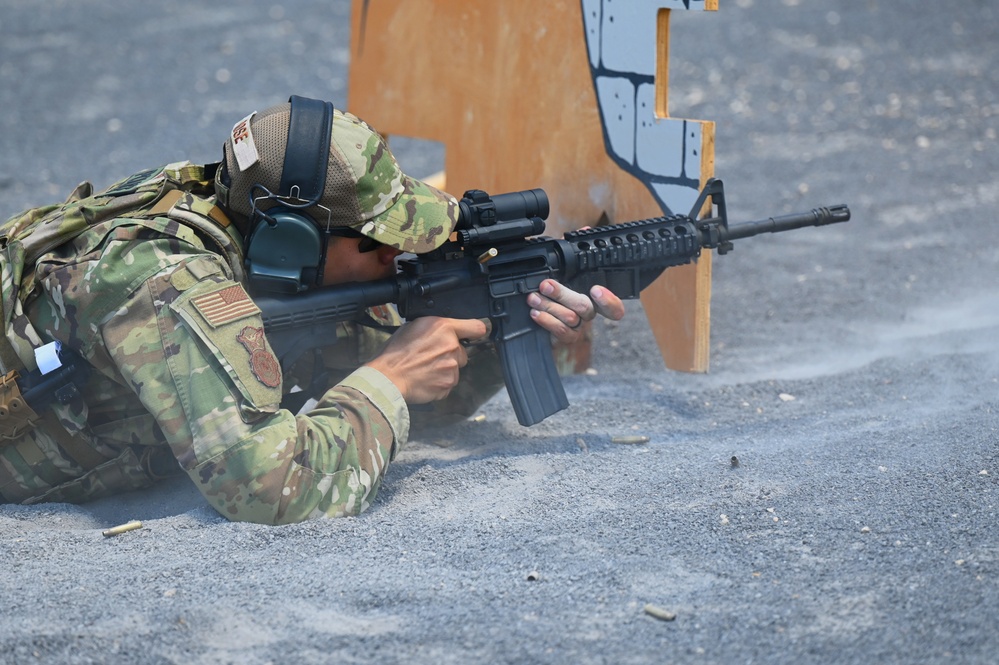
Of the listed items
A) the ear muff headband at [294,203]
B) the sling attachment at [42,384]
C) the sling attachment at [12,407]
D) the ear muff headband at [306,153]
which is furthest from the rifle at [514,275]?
the sling attachment at [12,407]

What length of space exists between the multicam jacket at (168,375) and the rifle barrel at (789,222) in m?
1.44

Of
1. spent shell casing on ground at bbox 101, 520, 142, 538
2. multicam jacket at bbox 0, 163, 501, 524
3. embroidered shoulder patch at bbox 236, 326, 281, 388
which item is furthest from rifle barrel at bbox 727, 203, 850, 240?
spent shell casing on ground at bbox 101, 520, 142, 538

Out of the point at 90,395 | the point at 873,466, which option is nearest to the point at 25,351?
the point at 90,395

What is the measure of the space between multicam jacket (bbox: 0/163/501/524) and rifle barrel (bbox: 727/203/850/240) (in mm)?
1444

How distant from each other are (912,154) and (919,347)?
3106 mm

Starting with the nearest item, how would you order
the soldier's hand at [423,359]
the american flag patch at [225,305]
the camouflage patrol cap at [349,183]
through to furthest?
the american flag patch at [225,305]
the camouflage patrol cap at [349,183]
the soldier's hand at [423,359]

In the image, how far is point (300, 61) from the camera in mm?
9633

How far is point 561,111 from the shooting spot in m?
4.60

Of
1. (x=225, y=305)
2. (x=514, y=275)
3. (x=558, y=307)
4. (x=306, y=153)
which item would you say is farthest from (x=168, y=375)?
(x=558, y=307)

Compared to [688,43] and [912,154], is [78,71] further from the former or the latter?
[912,154]

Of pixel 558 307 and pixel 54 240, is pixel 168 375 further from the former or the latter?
pixel 558 307

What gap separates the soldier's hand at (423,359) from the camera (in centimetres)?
328

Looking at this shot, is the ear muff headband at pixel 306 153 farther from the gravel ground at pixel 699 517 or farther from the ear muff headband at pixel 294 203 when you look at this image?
the gravel ground at pixel 699 517

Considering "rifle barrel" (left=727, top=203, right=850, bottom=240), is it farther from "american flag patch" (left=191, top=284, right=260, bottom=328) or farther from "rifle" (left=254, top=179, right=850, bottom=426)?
"american flag patch" (left=191, top=284, right=260, bottom=328)
